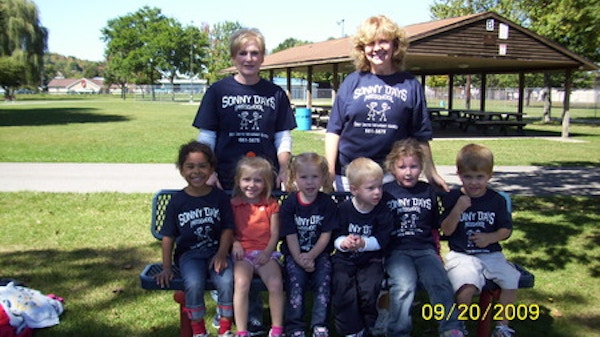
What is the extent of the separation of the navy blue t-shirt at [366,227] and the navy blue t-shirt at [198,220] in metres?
0.69

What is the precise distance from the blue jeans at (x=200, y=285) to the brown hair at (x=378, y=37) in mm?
1581

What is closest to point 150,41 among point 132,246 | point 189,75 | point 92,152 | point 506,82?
point 189,75

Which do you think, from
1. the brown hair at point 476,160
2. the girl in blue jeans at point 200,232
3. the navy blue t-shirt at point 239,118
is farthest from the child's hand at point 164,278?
the brown hair at point 476,160

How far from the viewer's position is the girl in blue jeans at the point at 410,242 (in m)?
3.03

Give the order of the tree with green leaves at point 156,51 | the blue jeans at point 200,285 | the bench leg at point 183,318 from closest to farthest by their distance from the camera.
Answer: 1. the blue jeans at point 200,285
2. the bench leg at point 183,318
3. the tree with green leaves at point 156,51

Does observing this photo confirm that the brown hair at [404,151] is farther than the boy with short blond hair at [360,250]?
Yes

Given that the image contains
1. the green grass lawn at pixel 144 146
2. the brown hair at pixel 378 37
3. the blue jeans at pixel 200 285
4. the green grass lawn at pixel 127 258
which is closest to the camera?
the blue jeans at pixel 200 285

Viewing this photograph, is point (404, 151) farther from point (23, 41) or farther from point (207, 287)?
point (23, 41)

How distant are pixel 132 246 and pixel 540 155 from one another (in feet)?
34.1

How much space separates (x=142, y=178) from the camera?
8617 millimetres

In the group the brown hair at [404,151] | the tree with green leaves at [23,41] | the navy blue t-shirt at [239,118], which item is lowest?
the brown hair at [404,151]

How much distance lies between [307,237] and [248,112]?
90 centimetres
